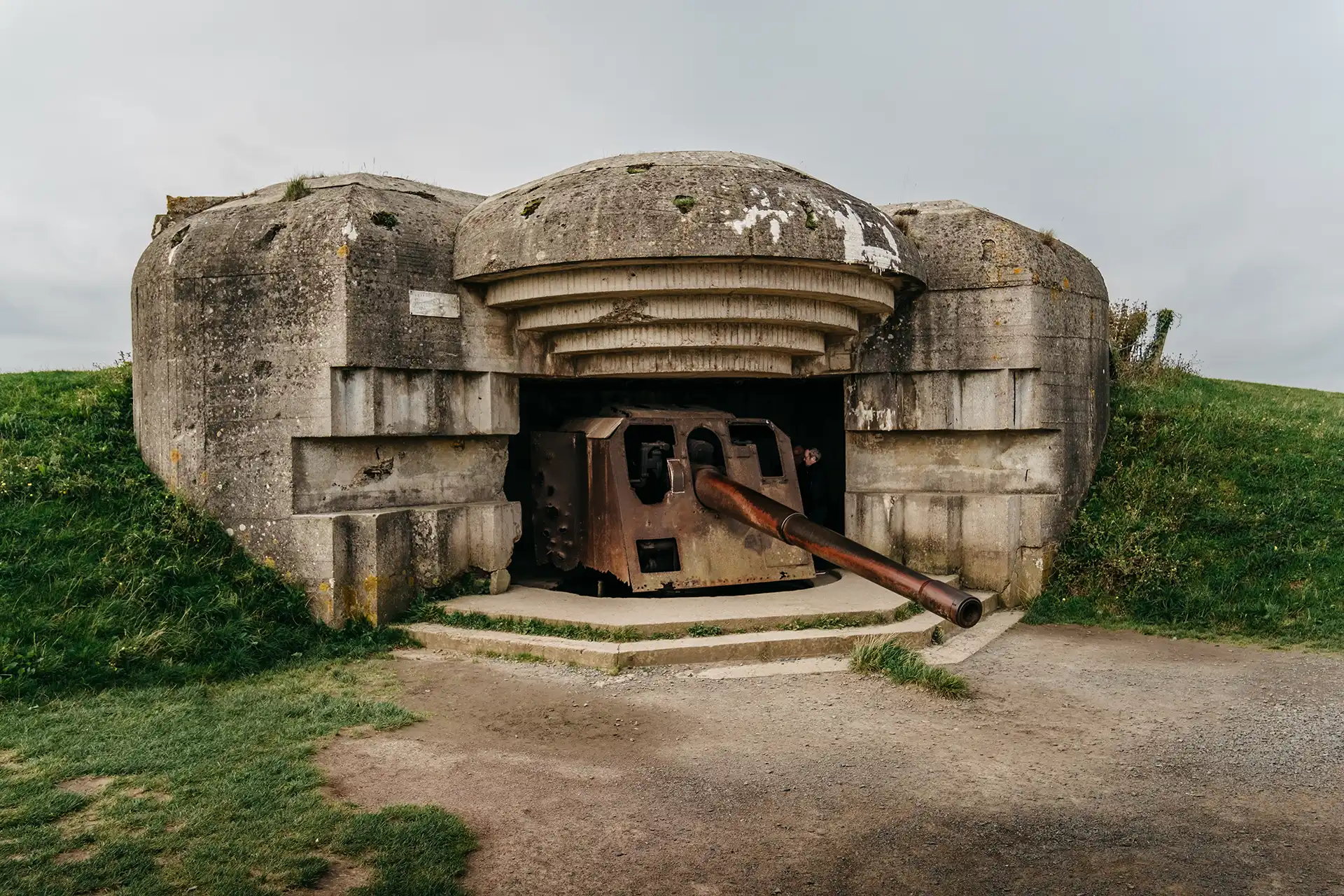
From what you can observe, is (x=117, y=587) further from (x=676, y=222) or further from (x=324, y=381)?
(x=676, y=222)

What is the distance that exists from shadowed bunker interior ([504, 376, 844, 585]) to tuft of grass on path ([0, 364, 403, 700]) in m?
2.42

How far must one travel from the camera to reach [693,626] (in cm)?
599

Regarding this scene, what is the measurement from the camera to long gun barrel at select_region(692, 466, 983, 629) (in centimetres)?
447

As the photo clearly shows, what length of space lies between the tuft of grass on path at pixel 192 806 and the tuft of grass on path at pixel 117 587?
33cm

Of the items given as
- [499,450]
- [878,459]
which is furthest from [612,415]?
[878,459]

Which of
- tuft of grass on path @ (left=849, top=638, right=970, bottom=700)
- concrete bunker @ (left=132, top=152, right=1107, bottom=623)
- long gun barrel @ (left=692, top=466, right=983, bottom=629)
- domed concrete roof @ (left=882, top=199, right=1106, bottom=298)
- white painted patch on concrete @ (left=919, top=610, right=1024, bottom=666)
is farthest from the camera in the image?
domed concrete roof @ (left=882, top=199, right=1106, bottom=298)

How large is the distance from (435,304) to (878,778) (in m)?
4.51

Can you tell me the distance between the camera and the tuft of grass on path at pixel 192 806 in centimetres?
304

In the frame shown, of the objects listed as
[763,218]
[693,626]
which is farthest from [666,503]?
[763,218]

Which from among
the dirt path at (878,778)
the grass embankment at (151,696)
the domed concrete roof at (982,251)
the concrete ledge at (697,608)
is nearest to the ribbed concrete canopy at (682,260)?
the domed concrete roof at (982,251)

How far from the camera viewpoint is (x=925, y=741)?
14.6 ft

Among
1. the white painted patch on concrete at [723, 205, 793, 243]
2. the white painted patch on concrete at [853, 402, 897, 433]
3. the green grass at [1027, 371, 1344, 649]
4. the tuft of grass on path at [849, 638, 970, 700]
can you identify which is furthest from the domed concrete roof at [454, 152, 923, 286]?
the green grass at [1027, 371, 1344, 649]

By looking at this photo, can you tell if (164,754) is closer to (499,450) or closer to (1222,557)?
(499,450)

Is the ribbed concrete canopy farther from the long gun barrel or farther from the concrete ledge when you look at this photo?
the concrete ledge
